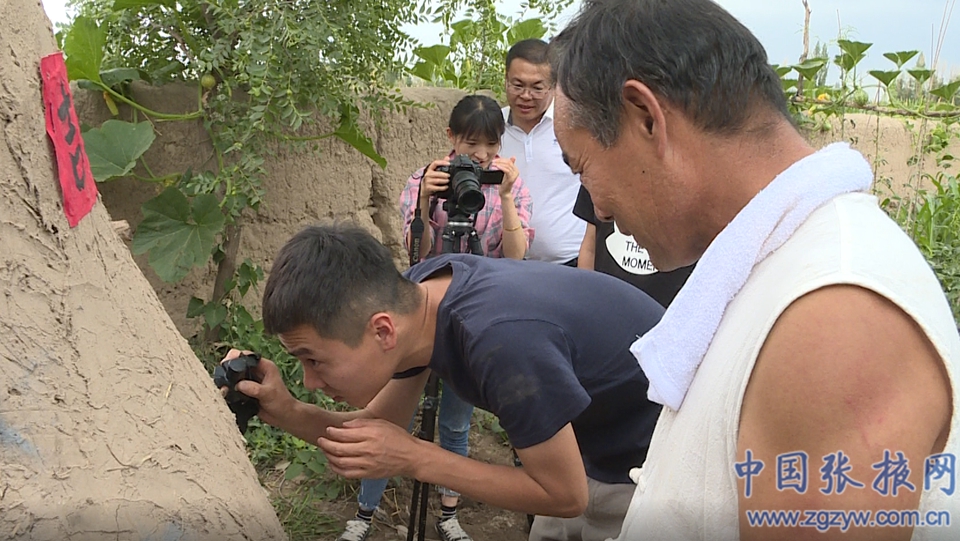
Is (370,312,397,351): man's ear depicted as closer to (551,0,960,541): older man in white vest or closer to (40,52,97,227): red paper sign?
(40,52,97,227): red paper sign

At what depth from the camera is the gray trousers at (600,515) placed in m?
1.83

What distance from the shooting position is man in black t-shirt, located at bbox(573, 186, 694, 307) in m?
2.71

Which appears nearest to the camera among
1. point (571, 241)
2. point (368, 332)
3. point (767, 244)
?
point (767, 244)

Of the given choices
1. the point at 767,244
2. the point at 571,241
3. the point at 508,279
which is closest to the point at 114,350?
the point at 508,279

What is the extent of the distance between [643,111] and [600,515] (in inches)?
44.7

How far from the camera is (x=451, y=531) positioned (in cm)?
313

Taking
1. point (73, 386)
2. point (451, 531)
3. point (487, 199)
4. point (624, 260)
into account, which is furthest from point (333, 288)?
point (451, 531)

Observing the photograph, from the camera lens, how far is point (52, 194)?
128 cm

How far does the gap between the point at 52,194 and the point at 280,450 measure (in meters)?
2.28

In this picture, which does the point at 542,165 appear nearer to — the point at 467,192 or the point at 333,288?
the point at 467,192

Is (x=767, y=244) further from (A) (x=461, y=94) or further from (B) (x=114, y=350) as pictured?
(A) (x=461, y=94)

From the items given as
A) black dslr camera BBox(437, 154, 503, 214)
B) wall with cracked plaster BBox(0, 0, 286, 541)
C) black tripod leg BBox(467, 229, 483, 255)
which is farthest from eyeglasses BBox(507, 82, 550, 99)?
wall with cracked plaster BBox(0, 0, 286, 541)

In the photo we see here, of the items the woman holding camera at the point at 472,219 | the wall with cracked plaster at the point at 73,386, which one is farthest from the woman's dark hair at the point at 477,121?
the wall with cracked plaster at the point at 73,386

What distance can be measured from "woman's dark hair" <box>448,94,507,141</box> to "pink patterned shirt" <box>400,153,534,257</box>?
109mm
